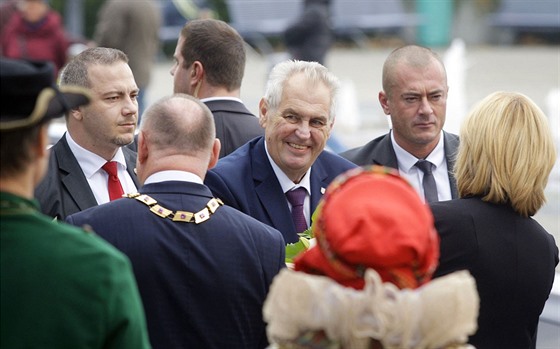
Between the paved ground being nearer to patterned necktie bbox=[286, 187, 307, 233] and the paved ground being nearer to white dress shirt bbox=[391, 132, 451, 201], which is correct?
white dress shirt bbox=[391, 132, 451, 201]

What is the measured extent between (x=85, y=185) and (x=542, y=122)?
2.05 meters

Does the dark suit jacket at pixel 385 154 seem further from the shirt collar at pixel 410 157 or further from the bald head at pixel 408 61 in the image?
the bald head at pixel 408 61

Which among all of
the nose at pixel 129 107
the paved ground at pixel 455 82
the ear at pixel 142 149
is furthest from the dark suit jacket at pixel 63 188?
the paved ground at pixel 455 82

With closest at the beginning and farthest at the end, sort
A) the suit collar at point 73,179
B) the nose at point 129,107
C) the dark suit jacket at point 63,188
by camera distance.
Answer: the dark suit jacket at point 63,188
the suit collar at point 73,179
the nose at point 129,107

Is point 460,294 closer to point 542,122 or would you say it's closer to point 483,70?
point 542,122

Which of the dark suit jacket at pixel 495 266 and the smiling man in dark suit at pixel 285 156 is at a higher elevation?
the smiling man in dark suit at pixel 285 156

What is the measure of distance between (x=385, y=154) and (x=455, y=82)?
9340mm

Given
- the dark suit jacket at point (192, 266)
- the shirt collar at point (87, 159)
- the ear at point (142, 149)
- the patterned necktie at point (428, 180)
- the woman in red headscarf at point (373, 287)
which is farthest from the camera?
the patterned necktie at point (428, 180)

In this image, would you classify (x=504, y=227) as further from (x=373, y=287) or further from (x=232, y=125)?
(x=232, y=125)

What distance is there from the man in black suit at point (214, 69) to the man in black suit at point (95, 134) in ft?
3.32

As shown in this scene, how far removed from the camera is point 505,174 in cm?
405

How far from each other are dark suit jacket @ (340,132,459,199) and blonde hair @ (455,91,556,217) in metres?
1.39

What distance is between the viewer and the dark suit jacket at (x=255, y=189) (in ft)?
15.9

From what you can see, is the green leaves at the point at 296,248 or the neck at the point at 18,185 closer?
the neck at the point at 18,185
